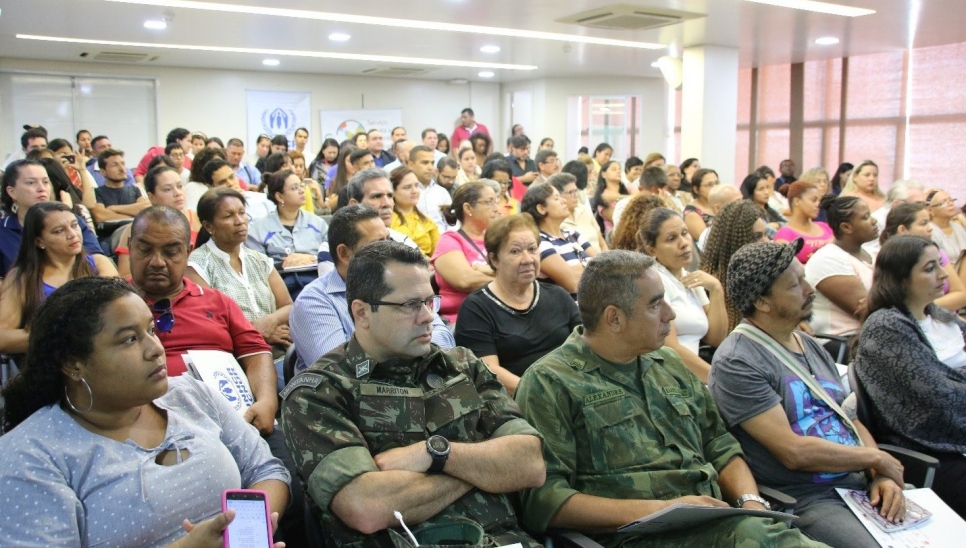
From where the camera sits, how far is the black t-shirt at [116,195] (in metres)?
6.16

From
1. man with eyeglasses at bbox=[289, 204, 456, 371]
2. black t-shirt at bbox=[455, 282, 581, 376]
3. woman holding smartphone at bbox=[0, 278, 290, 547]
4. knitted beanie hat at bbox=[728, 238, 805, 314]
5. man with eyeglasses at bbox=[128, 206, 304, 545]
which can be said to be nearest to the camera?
woman holding smartphone at bbox=[0, 278, 290, 547]

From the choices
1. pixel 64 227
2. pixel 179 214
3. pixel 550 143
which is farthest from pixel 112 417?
pixel 550 143

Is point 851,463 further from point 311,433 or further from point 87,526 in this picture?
point 87,526

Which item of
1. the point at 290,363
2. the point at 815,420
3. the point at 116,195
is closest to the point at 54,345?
the point at 290,363

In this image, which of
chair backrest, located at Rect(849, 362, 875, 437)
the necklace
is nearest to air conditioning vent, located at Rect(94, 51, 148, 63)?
the necklace

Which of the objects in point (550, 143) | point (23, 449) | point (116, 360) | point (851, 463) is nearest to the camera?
point (23, 449)

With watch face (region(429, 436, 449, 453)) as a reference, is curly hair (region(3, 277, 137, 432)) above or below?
above

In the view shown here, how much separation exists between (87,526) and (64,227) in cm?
170

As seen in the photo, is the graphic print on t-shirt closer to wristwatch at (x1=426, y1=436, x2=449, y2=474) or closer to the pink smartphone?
wristwatch at (x1=426, y1=436, x2=449, y2=474)

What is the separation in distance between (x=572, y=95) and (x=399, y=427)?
1380cm

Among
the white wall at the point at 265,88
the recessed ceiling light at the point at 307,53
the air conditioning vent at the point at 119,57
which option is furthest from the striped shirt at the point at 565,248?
the white wall at the point at 265,88

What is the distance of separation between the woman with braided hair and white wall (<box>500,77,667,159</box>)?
11.3m

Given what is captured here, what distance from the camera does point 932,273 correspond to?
288 cm

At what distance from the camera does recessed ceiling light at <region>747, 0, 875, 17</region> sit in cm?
731
